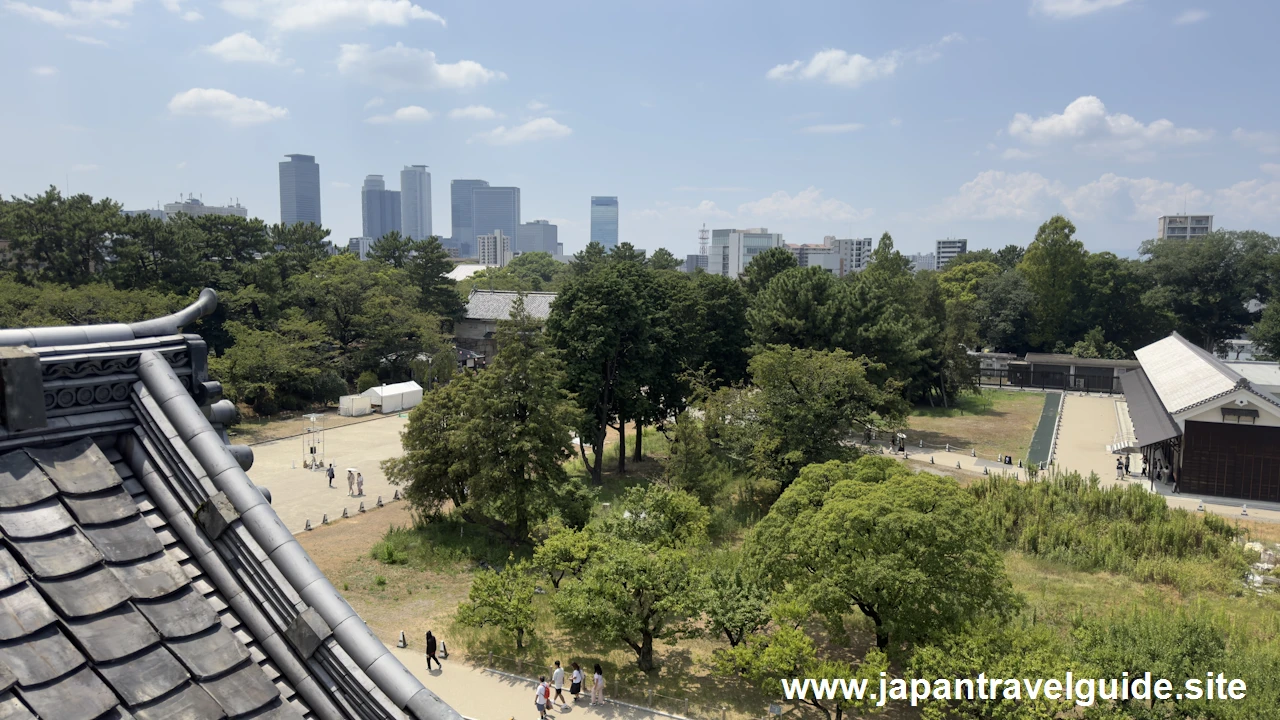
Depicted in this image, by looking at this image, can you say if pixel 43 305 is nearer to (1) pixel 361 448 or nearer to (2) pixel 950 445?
(1) pixel 361 448

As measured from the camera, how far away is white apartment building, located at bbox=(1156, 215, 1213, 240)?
445 ft

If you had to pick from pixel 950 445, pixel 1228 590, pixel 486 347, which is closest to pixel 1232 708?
pixel 1228 590

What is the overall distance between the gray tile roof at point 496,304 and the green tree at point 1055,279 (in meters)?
39.9

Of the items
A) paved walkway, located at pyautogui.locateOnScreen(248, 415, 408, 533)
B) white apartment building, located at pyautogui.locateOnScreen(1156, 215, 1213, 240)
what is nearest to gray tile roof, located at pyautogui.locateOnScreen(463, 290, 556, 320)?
paved walkway, located at pyautogui.locateOnScreen(248, 415, 408, 533)

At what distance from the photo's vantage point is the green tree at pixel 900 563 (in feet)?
48.2

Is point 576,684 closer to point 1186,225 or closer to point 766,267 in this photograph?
point 766,267

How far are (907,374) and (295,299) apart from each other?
125 feet

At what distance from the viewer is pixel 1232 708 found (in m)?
12.5

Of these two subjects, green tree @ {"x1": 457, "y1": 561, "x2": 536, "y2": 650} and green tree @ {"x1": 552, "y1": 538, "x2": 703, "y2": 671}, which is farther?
green tree @ {"x1": 457, "y1": 561, "x2": 536, "y2": 650}

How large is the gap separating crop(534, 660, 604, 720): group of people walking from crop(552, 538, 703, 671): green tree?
3.14ft

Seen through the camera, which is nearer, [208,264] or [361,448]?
[361,448]

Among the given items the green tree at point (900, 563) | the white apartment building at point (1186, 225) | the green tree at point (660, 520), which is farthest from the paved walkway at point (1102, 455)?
the white apartment building at point (1186, 225)

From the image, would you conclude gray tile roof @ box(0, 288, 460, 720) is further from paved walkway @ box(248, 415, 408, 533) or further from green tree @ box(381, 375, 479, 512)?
paved walkway @ box(248, 415, 408, 533)

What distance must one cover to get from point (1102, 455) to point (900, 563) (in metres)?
27.5
